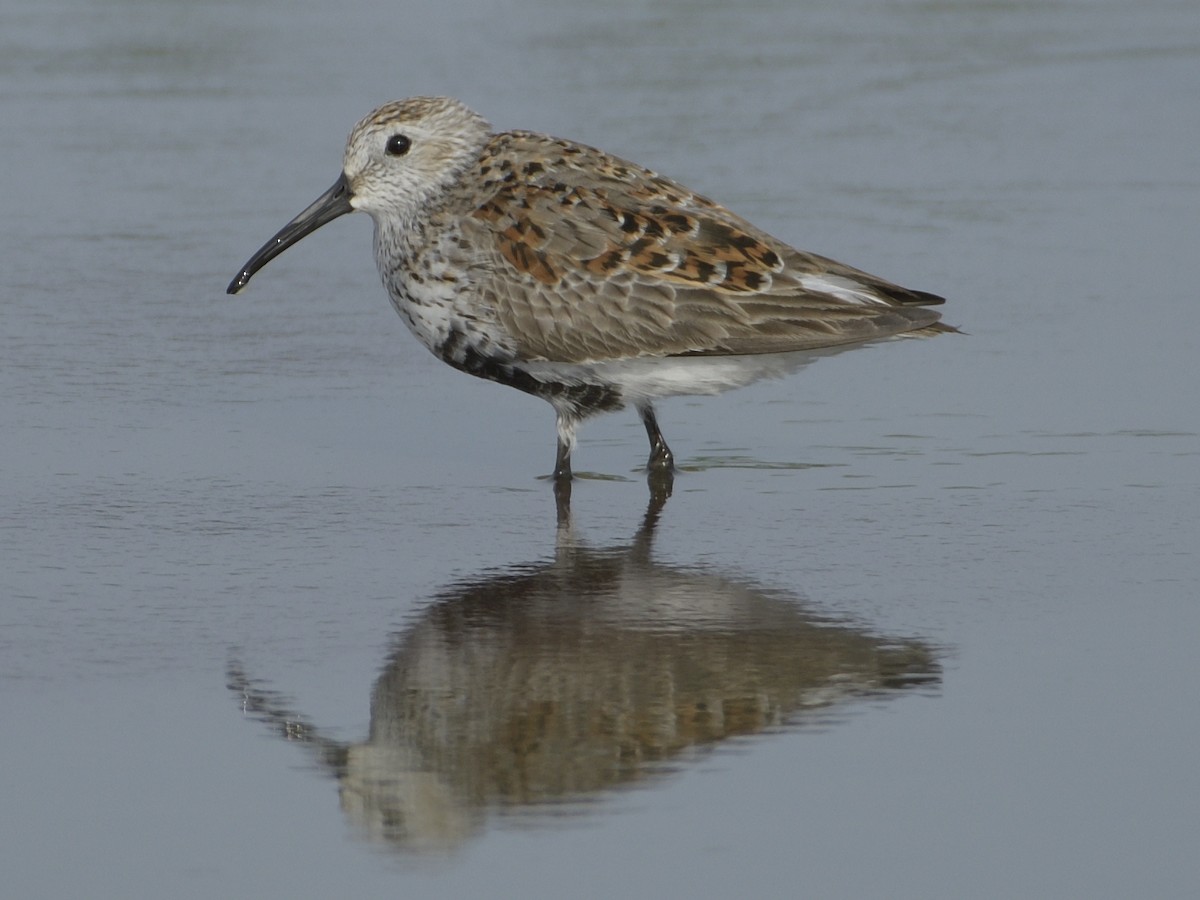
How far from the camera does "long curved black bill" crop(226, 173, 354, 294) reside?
980cm

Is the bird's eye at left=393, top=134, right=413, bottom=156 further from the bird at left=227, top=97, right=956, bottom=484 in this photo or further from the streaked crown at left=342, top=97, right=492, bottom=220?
the bird at left=227, top=97, right=956, bottom=484

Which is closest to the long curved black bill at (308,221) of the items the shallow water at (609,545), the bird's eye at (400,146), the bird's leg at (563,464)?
the bird's eye at (400,146)

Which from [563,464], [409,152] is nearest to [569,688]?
[563,464]

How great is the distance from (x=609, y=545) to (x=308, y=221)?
9.36 feet

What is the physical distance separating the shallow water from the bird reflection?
0.7 inches

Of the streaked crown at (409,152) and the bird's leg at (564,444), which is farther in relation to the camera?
the streaked crown at (409,152)

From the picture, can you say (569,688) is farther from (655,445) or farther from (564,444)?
(655,445)

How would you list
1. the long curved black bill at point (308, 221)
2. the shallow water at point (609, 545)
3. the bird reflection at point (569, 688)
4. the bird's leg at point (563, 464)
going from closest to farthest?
1. the shallow water at point (609, 545)
2. the bird reflection at point (569, 688)
3. the bird's leg at point (563, 464)
4. the long curved black bill at point (308, 221)

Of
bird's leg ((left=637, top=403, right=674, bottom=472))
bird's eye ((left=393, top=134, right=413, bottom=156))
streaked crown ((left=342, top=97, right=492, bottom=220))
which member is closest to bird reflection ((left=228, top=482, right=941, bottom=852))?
bird's leg ((left=637, top=403, right=674, bottom=472))

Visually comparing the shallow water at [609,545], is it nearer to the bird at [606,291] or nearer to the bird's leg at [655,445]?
the bird's leg at [655,445]

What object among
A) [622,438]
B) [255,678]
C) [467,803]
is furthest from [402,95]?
[467,803]

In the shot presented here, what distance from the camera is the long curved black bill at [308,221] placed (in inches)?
386

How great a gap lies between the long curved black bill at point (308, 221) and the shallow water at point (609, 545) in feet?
1.82

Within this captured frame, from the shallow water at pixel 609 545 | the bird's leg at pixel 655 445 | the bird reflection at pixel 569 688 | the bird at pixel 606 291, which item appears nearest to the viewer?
the shallow water at pixel 609 545
